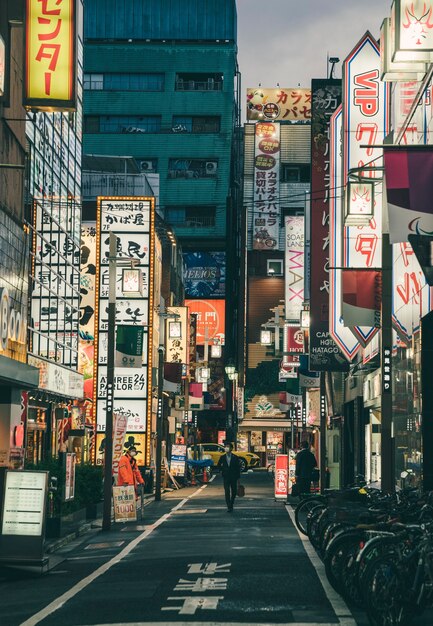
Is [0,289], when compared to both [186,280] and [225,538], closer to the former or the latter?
[225,538]

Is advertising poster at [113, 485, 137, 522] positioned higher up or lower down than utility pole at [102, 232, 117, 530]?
lower down

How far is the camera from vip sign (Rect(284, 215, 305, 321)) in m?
60.3

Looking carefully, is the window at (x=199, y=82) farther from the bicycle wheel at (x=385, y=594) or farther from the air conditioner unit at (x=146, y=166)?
the bicycle wheel at (x=385, y=594)

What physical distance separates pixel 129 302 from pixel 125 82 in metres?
60.5

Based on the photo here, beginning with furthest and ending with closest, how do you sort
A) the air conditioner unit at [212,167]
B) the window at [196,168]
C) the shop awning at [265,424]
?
1. the air conditioner unit at [212,167]
2. the window at [196,168]
3. the shop awning at [265,424]

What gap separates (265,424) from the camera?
105 m

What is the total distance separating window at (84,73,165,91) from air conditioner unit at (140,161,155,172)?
766 centimetres

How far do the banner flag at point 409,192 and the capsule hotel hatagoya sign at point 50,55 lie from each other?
671 cm

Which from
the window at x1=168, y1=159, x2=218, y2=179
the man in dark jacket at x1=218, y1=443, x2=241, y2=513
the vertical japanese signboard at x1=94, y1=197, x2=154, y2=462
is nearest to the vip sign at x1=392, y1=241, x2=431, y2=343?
the man in dark jacket at x1=218, y1=443, x2=241, y2=513

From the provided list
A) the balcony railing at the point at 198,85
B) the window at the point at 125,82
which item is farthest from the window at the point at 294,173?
the window at the point at 125,82

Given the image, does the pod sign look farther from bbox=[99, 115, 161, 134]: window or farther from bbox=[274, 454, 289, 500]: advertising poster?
bbox=[99, 115, 161, 134]: window

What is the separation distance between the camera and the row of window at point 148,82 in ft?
359

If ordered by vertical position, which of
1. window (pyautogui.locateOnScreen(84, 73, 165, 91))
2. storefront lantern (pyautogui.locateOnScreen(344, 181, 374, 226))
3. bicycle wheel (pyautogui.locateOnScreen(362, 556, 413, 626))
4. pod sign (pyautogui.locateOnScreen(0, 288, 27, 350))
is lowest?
bicycle wheel (pyautogui.locateOnScreen(362, 556, 413, 626))

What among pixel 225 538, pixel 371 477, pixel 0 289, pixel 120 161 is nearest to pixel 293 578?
pixel 225 538
